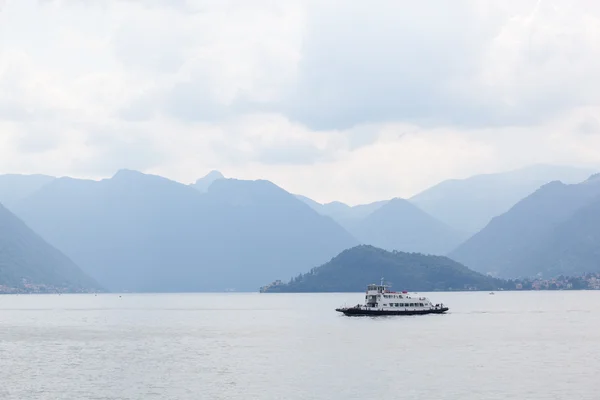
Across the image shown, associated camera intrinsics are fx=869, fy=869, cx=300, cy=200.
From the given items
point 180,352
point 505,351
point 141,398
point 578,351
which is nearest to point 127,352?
point 180,352

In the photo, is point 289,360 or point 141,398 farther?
point 289,360

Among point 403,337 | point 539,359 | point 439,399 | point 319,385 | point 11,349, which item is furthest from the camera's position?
point 403,337

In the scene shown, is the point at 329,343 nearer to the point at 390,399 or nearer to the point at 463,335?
the point at 463,335

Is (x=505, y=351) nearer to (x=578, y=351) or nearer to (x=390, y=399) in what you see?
(x=578, y=351)

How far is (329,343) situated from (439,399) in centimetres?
7959

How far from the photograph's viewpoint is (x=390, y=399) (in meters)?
102

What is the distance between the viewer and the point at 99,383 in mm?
117938

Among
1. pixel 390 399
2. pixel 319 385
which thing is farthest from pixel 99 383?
pixel 390 399

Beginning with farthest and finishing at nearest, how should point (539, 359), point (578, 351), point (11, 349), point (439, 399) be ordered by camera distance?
point (11, 349)
point (578, 351)
point (539, 359)
point (439, 399)

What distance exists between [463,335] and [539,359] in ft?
187

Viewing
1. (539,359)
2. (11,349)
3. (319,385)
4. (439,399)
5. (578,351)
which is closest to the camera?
(439,399)

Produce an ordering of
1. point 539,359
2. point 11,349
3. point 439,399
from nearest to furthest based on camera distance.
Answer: point 439,399
point 539,359
point 11,349

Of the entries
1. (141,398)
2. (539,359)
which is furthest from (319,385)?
(539,359)

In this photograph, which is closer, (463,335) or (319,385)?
(319,385)
